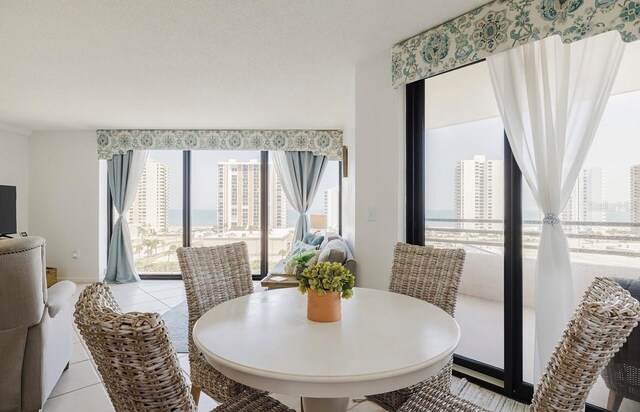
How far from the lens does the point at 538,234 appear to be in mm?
2008

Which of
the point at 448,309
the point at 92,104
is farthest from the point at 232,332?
the point at 92,104

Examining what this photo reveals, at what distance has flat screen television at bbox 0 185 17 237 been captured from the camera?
4.38m

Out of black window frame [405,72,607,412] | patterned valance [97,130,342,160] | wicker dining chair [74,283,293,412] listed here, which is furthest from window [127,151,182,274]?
wicker dining chair [74,283,293,412]

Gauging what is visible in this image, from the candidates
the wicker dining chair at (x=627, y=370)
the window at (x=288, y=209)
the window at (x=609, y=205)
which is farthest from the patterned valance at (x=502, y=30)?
the window at (x=288, y=209)

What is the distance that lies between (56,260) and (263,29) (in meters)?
5.21

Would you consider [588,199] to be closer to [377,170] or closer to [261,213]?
[377,170]

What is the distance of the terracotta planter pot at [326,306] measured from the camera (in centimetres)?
130

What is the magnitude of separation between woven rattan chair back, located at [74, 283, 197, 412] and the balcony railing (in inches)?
81.3

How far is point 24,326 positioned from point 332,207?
4.27 metres

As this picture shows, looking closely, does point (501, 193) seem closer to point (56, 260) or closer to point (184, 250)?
point (184, 250)

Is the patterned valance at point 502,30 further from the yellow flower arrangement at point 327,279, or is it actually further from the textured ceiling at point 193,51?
the yellow flower arrangement at point 327,279

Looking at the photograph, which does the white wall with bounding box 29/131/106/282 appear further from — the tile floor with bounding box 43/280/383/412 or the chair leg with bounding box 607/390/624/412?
the chair leg with bounding box 607/390/624/412

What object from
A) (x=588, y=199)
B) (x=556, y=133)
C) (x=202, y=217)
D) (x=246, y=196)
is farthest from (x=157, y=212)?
(x=588, y=199)

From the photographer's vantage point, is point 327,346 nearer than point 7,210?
Yes
